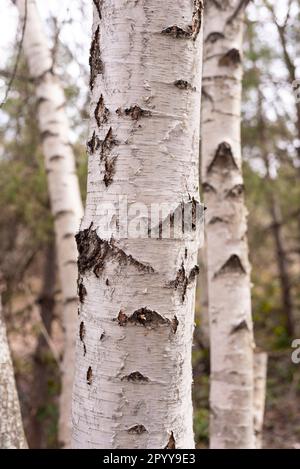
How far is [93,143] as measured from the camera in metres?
1.22

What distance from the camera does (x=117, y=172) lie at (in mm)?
1158

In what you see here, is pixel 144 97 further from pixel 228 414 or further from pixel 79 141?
pixel 79 141

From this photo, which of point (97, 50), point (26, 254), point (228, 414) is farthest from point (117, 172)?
point (26, 254)

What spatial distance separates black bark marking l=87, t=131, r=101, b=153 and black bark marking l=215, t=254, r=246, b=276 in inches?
53.5

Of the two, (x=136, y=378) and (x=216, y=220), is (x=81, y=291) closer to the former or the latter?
(x=136, y=378)

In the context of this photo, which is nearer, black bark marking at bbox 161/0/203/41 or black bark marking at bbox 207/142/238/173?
black bark marking at bbox 161/0/203/41

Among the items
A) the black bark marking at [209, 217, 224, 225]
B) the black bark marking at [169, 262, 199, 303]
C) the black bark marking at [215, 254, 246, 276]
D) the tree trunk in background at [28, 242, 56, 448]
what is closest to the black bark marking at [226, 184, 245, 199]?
the black bark marking at [209, 217, 224, 225]

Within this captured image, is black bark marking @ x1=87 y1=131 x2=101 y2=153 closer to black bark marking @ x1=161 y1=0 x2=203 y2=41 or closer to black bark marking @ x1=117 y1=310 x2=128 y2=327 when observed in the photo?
black bark marking @ x1=161 y1=0 x2=203 y2=41

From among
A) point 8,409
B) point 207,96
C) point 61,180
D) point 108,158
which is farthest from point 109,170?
point 61,180

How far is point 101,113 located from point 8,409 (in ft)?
3.77

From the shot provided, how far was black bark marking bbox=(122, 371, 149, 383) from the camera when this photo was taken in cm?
112

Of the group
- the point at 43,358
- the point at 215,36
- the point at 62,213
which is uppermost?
the point at 215,36

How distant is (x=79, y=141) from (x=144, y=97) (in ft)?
15.8
